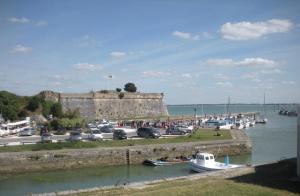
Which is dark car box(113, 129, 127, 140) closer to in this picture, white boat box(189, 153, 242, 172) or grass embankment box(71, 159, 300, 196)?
white boat box(189, 153, 242, 172)

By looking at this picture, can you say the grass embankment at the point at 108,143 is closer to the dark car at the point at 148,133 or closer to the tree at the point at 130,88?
the dark car at the point at 148,133

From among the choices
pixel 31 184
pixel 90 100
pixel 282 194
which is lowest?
pixel 31 184

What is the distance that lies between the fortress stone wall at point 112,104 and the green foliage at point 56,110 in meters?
4.63

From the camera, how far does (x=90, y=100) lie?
222 feet

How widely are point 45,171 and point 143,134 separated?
13233 mm

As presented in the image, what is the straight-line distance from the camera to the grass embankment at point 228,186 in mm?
15891

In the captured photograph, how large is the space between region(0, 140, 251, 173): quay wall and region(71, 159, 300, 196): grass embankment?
14894mm

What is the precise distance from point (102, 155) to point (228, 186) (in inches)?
716

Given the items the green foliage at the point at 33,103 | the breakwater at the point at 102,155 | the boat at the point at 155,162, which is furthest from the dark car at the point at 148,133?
the green foliage at the point at 33,103

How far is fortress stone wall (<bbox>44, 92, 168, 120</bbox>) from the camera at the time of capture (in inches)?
2562

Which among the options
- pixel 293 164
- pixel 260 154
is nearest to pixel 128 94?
pixel 260 154

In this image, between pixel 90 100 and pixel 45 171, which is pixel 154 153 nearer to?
pixel 45 171

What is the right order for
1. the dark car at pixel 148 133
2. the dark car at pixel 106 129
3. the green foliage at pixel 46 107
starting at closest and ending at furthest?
the dark car at pixel 148 133 < the dark car at pixel 106 129 < the green foliage at pixel 46 107

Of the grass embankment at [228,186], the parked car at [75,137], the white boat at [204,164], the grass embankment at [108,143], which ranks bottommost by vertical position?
the white boat at [204,164]
